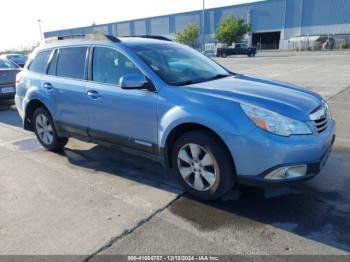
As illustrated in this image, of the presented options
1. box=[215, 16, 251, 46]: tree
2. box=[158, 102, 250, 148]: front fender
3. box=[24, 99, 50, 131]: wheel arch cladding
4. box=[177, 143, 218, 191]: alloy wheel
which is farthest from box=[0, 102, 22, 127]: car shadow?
box=[215, 16, 251, 46]: tree

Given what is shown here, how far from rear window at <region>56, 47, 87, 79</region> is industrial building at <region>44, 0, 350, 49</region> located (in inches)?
1840

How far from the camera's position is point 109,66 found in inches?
167

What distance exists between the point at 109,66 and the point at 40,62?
1.81 metres

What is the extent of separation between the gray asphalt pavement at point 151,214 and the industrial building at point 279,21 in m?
47.8

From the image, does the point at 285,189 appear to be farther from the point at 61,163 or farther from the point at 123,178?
the point at 61,163

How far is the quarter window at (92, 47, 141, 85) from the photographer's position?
4043mm

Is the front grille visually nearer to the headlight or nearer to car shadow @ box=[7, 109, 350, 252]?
the headlight

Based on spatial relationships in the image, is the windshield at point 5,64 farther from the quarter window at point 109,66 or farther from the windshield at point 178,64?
the windshield at point 178,64

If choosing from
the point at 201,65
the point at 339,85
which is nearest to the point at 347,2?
the point at 339,85

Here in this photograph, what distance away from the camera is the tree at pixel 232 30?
58.2 meters

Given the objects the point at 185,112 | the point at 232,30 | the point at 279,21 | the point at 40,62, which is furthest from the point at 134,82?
the point at 279,21

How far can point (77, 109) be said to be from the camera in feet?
15.1

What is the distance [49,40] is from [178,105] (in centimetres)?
315

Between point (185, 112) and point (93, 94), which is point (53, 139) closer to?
point (93, 94)
